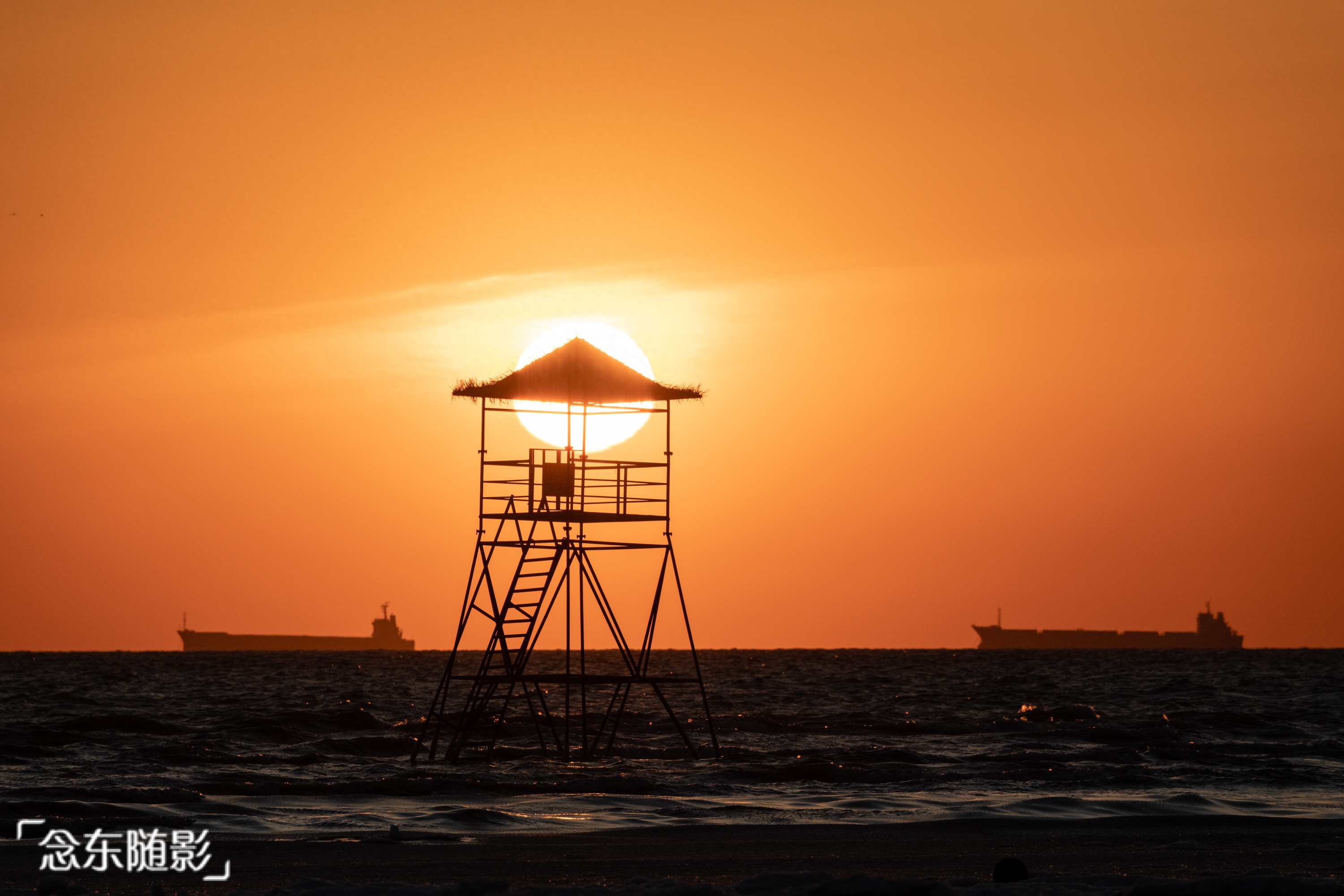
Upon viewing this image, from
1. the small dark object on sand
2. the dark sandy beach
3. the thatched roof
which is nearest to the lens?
the small dark object on sand

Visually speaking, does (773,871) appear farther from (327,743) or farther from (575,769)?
(327,743)

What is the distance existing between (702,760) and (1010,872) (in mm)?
19698

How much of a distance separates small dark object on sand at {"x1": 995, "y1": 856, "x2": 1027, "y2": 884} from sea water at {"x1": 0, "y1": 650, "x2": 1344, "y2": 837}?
6.51 metres

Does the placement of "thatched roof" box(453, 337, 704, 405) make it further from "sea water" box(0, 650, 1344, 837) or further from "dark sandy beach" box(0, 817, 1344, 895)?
"dark sandy beach" box(0, 817, 1344, 895)

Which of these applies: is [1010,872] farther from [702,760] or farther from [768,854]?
[702,760]

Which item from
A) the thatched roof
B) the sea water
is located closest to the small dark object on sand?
the sea water

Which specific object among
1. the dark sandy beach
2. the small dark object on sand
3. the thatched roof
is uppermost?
the thatched roof

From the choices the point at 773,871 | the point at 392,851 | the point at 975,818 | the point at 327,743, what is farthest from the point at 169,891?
the point at 327,743

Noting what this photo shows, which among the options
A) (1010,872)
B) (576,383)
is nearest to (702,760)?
(576,383)

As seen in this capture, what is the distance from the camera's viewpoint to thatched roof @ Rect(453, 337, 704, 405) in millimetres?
27328

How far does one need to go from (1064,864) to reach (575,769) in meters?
15.8

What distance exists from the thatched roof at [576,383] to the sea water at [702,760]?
7349mm

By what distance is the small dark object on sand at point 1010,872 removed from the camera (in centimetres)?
1365

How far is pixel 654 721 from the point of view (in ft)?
156
